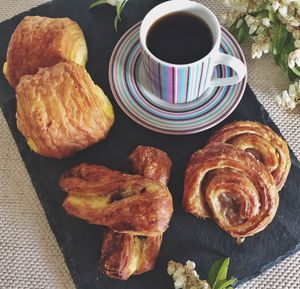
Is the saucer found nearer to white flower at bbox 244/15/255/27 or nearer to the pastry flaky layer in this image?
white flower at bbox 244/15/255/27

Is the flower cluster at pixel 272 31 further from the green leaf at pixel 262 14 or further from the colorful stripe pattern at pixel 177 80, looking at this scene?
the colorful stripe pattern at pixel 177 80

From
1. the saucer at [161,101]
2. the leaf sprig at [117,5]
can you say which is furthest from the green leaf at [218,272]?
the leaf sprig at [117,5]

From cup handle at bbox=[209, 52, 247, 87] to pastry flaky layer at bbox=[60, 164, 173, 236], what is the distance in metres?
0.27

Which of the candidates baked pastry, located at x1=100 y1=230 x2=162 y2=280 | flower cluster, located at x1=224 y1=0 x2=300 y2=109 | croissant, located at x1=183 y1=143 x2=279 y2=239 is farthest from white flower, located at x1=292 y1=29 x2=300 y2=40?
baked pastry, located at x1=100 y1=230 x2=162 y2=280

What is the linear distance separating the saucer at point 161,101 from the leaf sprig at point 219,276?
27cm

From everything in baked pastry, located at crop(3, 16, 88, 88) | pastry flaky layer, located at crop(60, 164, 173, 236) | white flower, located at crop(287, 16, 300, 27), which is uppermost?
white flower, located at crop(287, 16, 300, 27)

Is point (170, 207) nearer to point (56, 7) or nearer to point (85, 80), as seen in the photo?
point (85, 80)

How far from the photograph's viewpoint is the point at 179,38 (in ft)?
3.43

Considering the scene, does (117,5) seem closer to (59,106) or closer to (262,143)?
(59,106)

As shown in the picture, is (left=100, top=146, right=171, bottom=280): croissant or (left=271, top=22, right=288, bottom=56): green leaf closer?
(left=100, top=146, right=171, bottom=280): croissant

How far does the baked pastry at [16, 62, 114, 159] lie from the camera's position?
1020 millimetres

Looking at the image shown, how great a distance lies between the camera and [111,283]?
1.03m

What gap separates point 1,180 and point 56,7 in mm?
431

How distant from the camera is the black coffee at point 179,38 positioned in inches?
40.5
